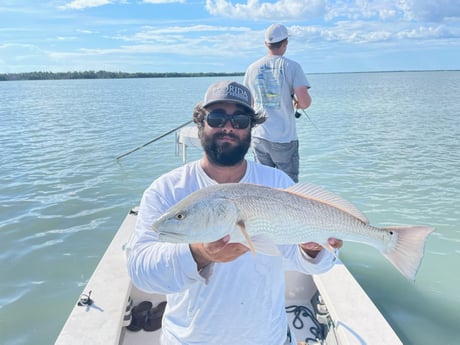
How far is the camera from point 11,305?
505 cm

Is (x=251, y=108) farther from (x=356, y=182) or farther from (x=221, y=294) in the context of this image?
(x=356, y=182)

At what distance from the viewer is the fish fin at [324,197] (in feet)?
5.96

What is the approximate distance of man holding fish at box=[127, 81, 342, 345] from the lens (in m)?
1.79

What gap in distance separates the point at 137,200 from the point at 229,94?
730 centimetres

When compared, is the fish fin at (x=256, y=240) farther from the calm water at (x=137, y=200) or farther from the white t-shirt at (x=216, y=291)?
the calm water at (x=137, y=200)

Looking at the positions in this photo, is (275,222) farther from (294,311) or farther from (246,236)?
(294,311)

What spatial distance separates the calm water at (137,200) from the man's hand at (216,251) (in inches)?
131

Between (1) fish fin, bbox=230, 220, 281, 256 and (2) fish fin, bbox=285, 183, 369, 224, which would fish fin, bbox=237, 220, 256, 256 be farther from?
(2) fish fin, bbox=285, 183, 369, 224

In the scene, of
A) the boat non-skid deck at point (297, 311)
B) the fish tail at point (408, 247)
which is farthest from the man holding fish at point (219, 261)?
the boat non-skid deck at point (297, 311)

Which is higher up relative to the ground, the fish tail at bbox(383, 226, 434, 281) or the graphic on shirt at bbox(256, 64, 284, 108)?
the graphic on shirt at bbox(256, 64, 284, 108)

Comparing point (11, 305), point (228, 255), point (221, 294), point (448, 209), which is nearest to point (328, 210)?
point (228, 255)

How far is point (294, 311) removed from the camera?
3943mm

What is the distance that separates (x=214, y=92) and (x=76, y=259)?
16.5ft

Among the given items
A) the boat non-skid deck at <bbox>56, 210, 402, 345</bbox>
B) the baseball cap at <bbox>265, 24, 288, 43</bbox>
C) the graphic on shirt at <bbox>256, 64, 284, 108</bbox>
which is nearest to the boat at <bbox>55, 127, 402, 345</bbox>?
the boat non-skid deck at <bbox>56, 210, 402, 345</bbox>
